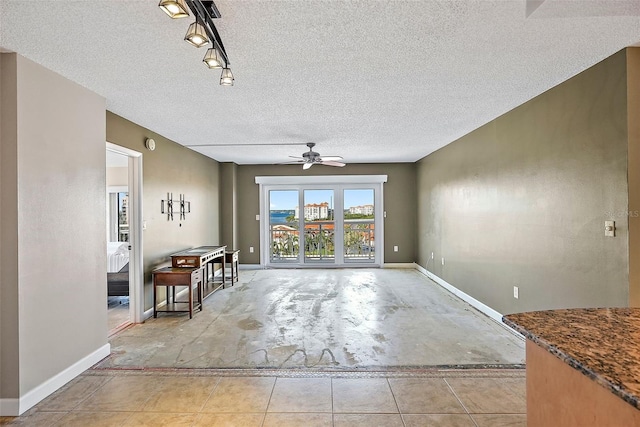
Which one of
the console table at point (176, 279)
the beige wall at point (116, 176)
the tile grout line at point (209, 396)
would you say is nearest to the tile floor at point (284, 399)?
the tile grout line at point (209, 396)

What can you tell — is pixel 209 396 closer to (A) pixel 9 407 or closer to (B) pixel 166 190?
(A) pixel 9 407

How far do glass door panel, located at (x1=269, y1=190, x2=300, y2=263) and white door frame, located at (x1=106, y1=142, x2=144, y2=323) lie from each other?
382 centimetres

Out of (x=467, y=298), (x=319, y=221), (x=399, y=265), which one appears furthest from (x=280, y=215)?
(x=467, y=298)

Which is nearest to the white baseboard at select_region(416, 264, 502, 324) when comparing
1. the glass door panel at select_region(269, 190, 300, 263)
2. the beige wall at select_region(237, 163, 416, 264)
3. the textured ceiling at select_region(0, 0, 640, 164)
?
the beige wall at select_region(237, 163, 416, 264)

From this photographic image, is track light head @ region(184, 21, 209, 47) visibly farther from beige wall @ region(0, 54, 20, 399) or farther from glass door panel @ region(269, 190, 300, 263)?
glass door panel @ region(269, 190, 300, 263)

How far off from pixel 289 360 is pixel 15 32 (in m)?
2.97

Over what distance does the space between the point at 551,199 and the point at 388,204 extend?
4.58 meters

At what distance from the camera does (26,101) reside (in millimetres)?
2254

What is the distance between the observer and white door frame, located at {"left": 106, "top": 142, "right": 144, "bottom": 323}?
3902 mm

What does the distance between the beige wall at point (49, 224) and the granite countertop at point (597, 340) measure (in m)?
2.95

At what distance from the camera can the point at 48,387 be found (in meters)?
2.37

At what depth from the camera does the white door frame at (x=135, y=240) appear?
3.90m

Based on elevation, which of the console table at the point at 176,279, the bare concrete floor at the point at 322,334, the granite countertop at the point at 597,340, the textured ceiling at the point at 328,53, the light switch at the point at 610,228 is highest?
the textured ceiling at the point at 328,53

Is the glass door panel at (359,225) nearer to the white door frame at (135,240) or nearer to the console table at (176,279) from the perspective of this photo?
the console table at (176,279)
